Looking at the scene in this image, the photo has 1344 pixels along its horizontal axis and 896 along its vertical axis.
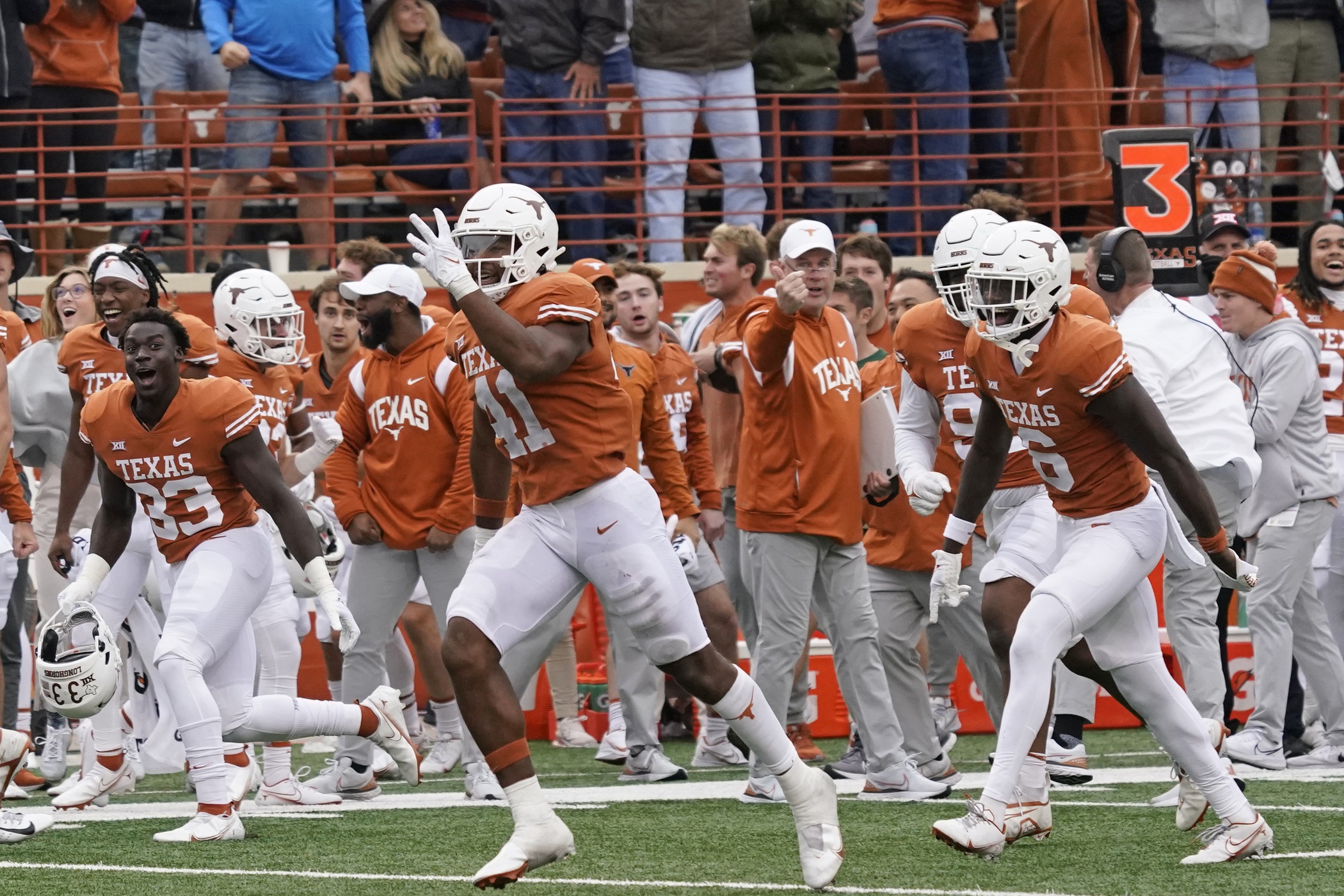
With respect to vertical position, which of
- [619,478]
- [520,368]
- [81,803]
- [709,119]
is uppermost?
[709,119]

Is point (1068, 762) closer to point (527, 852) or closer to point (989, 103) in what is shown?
point (527, 852)

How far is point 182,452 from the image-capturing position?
6.51 meters

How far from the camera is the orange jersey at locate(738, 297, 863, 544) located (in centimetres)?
741

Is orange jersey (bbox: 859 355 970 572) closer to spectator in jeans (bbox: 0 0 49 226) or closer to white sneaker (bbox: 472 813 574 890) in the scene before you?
white sneaker (bbox: 472 813 574 890)

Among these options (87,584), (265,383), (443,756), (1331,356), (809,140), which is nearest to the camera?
(87,584)

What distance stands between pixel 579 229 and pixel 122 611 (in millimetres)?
5859

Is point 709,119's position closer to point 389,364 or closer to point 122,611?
point 389,364

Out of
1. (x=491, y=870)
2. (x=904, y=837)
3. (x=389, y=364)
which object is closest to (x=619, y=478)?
(x=491, y=870)

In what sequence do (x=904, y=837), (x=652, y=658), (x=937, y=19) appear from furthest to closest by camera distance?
(x=937, y=19)
(x=904, y=837)
(x=652, y=658)

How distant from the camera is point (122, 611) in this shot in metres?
7.35

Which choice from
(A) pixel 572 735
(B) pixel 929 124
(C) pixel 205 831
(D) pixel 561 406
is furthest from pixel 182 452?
(B) pixel 929 124

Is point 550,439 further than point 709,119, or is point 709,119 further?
point 709,119

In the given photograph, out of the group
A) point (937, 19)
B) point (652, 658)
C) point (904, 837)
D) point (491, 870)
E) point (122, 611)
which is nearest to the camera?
point (491, 870)

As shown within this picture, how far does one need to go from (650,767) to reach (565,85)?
5741mm
